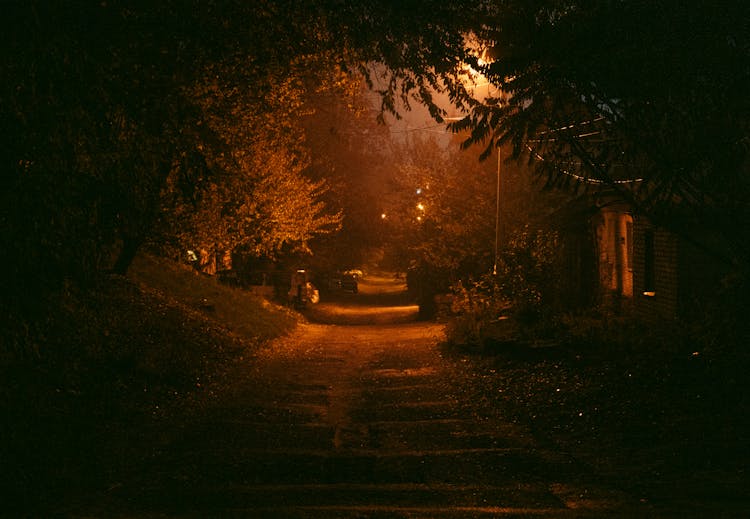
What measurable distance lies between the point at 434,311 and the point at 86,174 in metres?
28.5

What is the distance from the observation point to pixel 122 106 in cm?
897

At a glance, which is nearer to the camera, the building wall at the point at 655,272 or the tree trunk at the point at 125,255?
the building wall at the point at 655,272

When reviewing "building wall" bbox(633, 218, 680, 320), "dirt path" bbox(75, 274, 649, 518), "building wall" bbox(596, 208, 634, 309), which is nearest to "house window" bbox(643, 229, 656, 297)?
"building wall" bbox(633, 218, 680, 320)

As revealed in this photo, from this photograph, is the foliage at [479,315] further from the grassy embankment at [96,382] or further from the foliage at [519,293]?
the grassy embankment at [96,382]

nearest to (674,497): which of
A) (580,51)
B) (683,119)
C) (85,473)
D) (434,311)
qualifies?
(683,119)

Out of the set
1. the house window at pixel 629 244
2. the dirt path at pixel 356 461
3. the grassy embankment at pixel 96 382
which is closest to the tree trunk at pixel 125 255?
the grassy embankment at pixel 96 382

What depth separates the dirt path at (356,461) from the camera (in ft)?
20.4

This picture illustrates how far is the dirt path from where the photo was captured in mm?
6215

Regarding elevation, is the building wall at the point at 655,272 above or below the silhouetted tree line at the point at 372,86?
below

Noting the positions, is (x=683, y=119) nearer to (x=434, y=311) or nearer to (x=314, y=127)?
(x=434, y=311)

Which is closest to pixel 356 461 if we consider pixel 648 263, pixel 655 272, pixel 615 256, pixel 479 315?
pixel 655 272

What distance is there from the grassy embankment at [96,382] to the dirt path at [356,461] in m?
0.51

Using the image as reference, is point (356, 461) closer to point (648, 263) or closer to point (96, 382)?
point (96, 382)

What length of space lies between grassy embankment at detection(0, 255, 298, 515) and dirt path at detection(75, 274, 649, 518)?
51 centimetres
